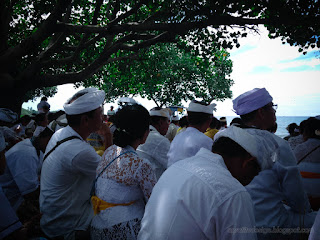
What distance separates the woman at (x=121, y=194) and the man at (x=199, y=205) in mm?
751

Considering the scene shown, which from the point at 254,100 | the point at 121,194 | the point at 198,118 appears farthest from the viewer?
the point at 198,118

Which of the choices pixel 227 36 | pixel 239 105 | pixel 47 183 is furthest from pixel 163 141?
pixel 227 36

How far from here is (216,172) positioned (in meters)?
1.36

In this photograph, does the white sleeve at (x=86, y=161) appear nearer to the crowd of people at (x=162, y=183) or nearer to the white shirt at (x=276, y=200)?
the crowd of people at (x=162, y=183)

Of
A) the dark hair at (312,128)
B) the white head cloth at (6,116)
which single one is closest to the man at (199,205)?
the dark hair at (312,128)

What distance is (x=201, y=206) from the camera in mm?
1272

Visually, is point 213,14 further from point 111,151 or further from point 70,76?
point 111,151

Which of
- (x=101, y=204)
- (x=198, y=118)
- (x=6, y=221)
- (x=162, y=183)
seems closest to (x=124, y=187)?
(x=101, y=204)

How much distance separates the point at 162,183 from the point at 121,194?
895 millimetres

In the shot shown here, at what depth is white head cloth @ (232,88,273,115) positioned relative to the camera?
3112mm

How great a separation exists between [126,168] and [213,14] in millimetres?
6695

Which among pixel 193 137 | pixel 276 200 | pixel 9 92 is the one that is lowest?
pixel 276 200

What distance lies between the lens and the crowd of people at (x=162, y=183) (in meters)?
1.30

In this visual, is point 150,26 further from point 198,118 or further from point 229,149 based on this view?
point 229,149
